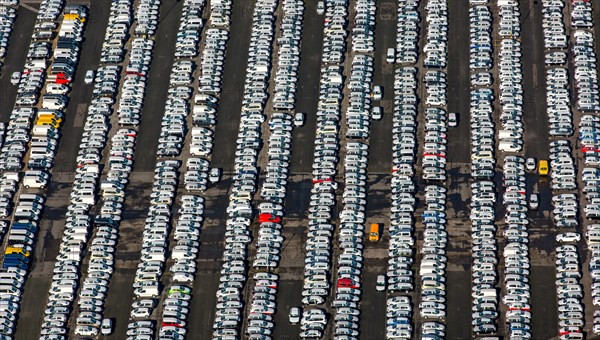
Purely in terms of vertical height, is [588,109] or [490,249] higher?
[588,109]

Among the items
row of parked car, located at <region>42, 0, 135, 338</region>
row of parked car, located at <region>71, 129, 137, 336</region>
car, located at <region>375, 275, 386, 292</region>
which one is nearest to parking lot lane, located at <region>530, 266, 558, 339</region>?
car, located at <region>375, 275, 386, 292</region>

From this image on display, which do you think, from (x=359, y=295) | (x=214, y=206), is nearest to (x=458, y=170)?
(x=359, y=295)

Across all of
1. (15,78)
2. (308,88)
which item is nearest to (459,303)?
(308,88)

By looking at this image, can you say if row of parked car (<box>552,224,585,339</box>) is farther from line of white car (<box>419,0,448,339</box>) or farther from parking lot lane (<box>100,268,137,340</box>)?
parking lot lane (<box>100,268,137,340</box>)

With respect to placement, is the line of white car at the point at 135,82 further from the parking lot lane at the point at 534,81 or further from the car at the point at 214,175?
the parking lot lane at the point at 534,81

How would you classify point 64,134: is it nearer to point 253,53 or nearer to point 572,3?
point 253,53
